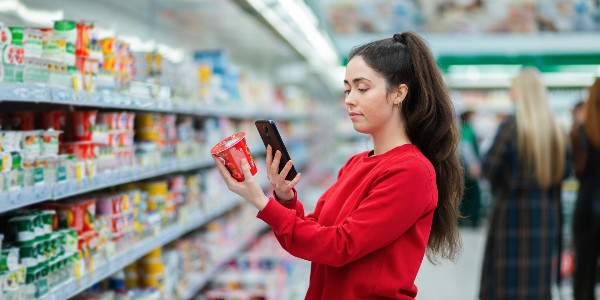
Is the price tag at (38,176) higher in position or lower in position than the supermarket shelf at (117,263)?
higher

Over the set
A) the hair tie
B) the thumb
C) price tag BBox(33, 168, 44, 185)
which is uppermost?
the hair tie

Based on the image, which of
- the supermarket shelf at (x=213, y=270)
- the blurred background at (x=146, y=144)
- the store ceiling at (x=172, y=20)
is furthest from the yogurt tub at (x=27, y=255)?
the supermarket shelf at (x=213, y=270)

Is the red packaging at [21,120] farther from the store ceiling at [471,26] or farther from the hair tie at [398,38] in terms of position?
the store ceiling at [471,26]

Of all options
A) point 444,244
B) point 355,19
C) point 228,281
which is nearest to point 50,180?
point 444,244

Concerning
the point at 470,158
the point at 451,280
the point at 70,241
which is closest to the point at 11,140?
the point at 70,241

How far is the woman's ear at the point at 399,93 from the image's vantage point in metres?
2.11

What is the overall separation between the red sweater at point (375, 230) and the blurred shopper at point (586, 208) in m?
3.44

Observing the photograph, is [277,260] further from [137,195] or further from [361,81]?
[361,81]

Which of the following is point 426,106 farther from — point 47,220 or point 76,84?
point 47,220

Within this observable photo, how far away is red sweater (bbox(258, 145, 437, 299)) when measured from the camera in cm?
197

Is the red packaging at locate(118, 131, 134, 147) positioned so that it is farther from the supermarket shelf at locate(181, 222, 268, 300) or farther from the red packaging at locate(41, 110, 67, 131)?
the supermarket shelf at locate(181, 222, 268, 300)

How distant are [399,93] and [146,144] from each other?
171cm

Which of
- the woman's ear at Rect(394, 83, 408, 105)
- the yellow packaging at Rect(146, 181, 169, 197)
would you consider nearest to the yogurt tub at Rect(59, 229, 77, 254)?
the yellow packaging at Rect(146, 181, 169, 197)

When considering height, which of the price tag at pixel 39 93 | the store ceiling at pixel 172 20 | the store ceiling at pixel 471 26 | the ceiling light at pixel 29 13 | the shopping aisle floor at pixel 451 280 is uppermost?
the store ceiling at pixel 471 26
